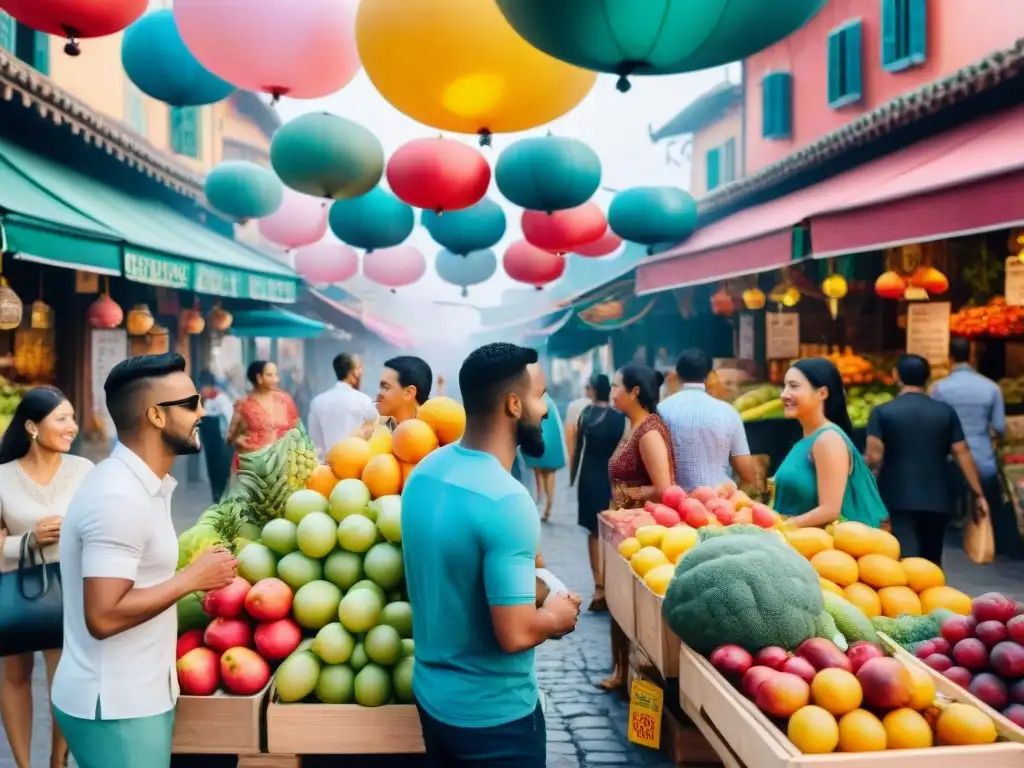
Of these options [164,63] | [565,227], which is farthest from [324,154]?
[565,227]

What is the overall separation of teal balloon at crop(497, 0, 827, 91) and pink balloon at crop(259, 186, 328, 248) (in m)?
7.07

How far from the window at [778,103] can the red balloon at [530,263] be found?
304 inches

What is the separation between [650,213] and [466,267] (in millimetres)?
3039

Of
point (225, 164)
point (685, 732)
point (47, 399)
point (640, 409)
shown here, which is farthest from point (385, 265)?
point (685, 732)

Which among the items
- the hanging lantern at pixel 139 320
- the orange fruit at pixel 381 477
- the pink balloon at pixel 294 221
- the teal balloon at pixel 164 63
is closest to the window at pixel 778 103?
the pink balloon at pixel 294 221

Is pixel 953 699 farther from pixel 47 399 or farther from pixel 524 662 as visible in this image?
pixel 47 399

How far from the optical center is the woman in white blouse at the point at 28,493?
379 cm

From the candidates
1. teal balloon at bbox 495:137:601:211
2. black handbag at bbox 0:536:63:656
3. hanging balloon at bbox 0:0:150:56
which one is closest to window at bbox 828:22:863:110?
teal balloon at bbox 495:137:601:211

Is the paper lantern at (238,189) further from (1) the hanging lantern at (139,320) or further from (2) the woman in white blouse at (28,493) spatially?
(2) the woman in white blouse at (28,493)

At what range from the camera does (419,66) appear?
4.41 m

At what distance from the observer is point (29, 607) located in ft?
12.0

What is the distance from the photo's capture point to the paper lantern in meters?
8.04

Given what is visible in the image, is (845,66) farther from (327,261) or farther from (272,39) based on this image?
(272,39)

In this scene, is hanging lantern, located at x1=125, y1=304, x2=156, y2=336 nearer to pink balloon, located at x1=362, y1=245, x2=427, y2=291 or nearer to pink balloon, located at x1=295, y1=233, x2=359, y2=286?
pink balloon, located at x1=295, y1=233, x2=359, y2=286
